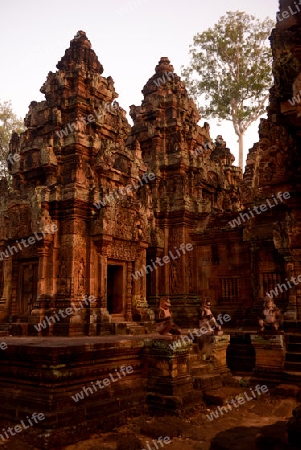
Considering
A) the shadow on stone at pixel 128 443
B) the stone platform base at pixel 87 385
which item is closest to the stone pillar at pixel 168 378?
the stone platform base at pixel 87 385

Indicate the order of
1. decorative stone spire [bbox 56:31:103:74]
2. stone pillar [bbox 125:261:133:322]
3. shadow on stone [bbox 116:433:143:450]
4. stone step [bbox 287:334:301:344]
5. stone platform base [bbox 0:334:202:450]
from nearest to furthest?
shadow on stone [bbox 116:433:143:450]
stone platform base [bbox 0:334:202:450]
stone step [bbox 287:334:301:344]
stone pillar [bbox 125:261:133:322]
decorative stone spire [bbox 56:31:103:74]

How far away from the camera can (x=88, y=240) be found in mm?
11914

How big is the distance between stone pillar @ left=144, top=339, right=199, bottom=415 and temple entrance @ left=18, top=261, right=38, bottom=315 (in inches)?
235

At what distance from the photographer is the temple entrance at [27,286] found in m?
12.5

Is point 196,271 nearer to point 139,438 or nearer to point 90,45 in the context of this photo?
point 90,45

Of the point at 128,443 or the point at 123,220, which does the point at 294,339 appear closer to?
the point at 128,443

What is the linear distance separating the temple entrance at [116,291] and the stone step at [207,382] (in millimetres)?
4946

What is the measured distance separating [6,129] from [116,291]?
17.8 meters

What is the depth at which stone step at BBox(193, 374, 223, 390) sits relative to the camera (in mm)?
7766

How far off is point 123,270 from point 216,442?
8587 mm

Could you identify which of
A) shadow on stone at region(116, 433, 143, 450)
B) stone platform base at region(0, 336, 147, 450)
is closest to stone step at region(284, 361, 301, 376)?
stone platform base at region(0, 336, 147, 450)

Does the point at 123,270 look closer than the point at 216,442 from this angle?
No

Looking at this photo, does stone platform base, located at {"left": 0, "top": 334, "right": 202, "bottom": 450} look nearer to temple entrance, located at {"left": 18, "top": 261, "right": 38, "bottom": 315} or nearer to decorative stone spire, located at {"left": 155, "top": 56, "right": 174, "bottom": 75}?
temple entrance, located at {"left": 18, "top": 261, "right": 38, "bottom": 315}

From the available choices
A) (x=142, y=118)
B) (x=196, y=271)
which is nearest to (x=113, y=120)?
(x=142, y=118)
